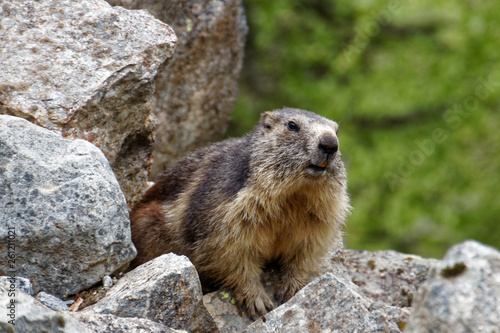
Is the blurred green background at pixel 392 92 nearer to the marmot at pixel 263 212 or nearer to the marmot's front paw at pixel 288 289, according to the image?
the marmot at pixel 263 212

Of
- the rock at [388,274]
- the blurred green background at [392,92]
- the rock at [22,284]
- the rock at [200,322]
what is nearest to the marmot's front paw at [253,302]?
the rock at [200,322]

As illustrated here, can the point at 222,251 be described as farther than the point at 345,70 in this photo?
No

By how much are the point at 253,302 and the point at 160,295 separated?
4.90 feet

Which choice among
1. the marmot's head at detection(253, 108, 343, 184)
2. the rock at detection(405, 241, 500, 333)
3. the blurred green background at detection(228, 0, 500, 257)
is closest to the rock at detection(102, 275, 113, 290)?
the marmot's head at detection(253, 108, 343, 184)

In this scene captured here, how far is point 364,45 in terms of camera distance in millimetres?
12875

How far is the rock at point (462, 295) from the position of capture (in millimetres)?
3072

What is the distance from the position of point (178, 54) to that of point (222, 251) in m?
3.39

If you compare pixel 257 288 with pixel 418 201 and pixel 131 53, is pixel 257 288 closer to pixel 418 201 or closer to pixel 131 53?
pixel 131 53

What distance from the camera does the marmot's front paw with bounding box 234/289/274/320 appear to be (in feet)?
18.7

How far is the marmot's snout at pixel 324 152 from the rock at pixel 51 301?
8.33 ft

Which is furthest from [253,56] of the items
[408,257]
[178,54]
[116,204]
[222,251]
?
[116,204]

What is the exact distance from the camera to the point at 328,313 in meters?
4.72

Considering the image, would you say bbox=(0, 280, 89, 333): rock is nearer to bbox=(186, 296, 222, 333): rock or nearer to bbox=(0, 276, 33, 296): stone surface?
bbox=(0, 276, 33, 296): stone surface

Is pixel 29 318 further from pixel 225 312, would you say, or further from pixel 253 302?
pixel 253 302
